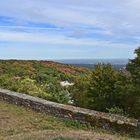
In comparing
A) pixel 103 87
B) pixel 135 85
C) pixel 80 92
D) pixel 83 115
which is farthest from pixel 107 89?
pixel 83 115

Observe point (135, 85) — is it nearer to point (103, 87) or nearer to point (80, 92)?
point (103, 87)

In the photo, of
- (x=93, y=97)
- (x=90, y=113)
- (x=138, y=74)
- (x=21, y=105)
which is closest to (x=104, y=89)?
(x=93, y=97)

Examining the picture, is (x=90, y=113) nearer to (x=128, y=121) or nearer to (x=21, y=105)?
(x=128, y=121)

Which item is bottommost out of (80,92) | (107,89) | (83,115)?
(80,92)

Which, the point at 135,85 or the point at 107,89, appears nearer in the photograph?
the point at 135,85

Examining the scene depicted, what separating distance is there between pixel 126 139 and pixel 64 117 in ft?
12.1

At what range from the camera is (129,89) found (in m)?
21.5

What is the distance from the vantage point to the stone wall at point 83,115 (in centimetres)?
1407

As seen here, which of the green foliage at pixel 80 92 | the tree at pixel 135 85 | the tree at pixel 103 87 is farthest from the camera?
the green foliage at pixel 80 92

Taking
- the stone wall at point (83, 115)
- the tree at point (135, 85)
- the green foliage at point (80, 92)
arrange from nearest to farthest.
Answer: the stone wall at point (83, 115) < the tree at point (135, 85) < the green foliage at point (80, 92)

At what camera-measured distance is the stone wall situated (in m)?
14.1

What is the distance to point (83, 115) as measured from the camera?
589 inches

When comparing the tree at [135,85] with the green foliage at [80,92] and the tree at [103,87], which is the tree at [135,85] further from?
the green foliage at [80,92]

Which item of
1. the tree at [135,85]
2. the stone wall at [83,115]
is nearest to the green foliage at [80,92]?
the tree at [135,85]
